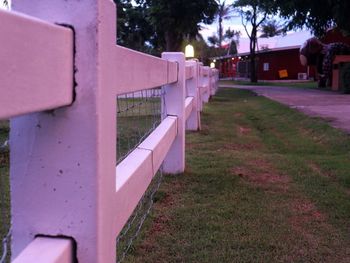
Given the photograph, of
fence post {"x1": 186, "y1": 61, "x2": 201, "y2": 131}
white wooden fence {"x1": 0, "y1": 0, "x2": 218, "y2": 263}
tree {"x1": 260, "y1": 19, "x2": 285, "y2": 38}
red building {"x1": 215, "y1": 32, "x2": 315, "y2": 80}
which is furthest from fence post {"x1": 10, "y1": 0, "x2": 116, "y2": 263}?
tree {"x1": 260, "y1": 19, "x2": 285, "y2": 38}

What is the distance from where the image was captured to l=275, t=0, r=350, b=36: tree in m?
22.5

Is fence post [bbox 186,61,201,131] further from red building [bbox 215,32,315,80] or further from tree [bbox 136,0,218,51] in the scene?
red building [bbox 215,32,315,80]

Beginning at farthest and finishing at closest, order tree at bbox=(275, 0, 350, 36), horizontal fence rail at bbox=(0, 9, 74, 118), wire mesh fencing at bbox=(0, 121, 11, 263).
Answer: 1. tree at bbox=(275, 0, 350, 36)
2. wire mesh fencing at bbox=(0, 121, 11, 263)
3. horizontal fence rail at bbox=(0, 9, 74, 118)

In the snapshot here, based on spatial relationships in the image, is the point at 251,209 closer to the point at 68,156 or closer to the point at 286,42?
the point at 68,156

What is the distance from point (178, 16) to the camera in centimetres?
3142

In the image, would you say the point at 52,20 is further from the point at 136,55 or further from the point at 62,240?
the point at 136,55

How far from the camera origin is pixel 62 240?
4.86 ft

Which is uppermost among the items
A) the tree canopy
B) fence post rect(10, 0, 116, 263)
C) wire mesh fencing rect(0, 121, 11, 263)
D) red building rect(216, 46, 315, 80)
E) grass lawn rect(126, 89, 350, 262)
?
the tree canopy

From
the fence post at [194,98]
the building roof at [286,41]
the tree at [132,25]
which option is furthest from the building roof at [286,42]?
the fence post at [194,98]

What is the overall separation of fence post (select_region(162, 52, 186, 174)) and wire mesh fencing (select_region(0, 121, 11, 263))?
55.4 inches

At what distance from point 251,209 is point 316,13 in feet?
75.1

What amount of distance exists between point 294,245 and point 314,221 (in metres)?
0.58

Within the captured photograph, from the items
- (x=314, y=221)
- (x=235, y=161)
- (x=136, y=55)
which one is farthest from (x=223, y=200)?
(x=136, y=55)

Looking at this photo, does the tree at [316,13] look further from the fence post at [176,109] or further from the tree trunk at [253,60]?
the tree trunk at [253,60]
